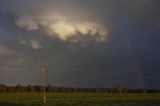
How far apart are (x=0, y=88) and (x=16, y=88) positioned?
50.7 ft

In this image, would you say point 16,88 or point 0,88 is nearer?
point 0,88

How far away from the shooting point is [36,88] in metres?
174

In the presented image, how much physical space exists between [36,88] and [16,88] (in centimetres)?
1044

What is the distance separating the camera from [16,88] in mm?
179375

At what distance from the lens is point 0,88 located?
164 meters
